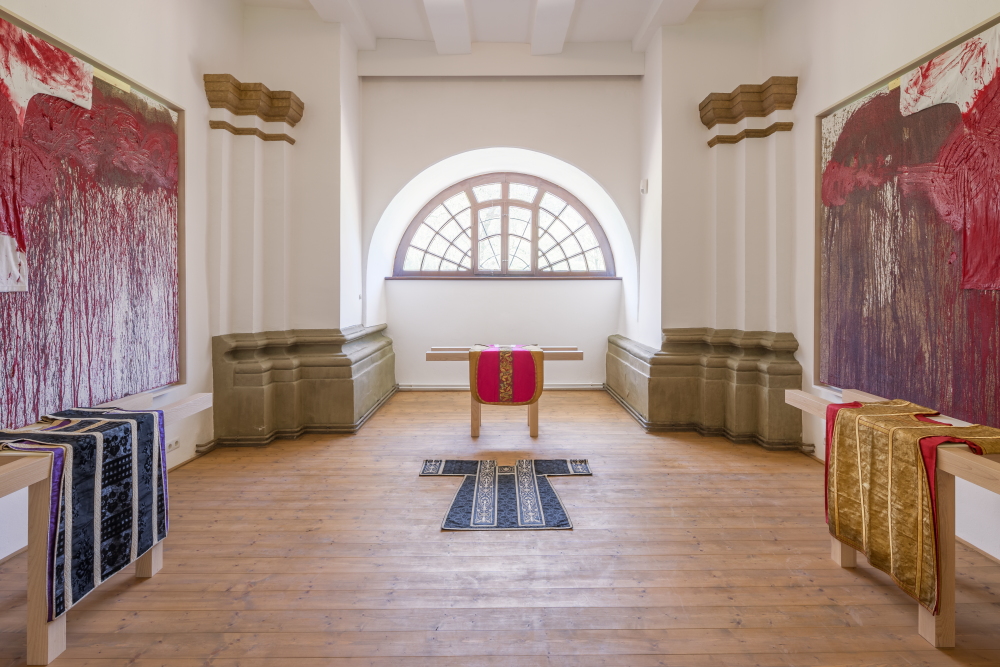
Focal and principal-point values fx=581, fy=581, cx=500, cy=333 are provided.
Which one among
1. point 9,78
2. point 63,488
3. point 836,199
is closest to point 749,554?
point 836,199

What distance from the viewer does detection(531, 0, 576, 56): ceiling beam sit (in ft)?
17.1

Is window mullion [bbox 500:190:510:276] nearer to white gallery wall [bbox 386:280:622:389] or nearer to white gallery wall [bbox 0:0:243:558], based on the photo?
white gallery wall [bbox 386:280:622:389]

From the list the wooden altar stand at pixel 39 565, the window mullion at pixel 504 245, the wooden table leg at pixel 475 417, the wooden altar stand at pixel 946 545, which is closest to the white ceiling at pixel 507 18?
the window mullion at pixel 504 245

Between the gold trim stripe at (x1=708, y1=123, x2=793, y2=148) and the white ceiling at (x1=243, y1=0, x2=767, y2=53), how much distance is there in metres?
1.16

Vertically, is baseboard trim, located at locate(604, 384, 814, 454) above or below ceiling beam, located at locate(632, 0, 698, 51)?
below

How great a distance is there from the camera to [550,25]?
5.57 metres

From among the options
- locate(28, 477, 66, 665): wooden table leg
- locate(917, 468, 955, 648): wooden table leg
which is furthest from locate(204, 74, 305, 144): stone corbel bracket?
locate(917, 468, 955, 648): wooden table leg

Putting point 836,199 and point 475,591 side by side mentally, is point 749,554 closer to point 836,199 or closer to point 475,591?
point 475,591

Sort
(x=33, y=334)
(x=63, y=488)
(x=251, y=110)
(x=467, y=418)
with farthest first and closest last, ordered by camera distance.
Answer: (x=467, y=418)
(x=251, y=110)
(x=33, y=334)
(x=63, y=488)

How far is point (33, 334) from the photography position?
2.96 m

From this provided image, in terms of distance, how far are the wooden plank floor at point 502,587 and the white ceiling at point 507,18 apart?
407cm

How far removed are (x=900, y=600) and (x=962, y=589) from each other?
351 mm

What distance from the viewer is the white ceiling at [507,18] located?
17.1 ft

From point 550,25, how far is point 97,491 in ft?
→ 17.3
